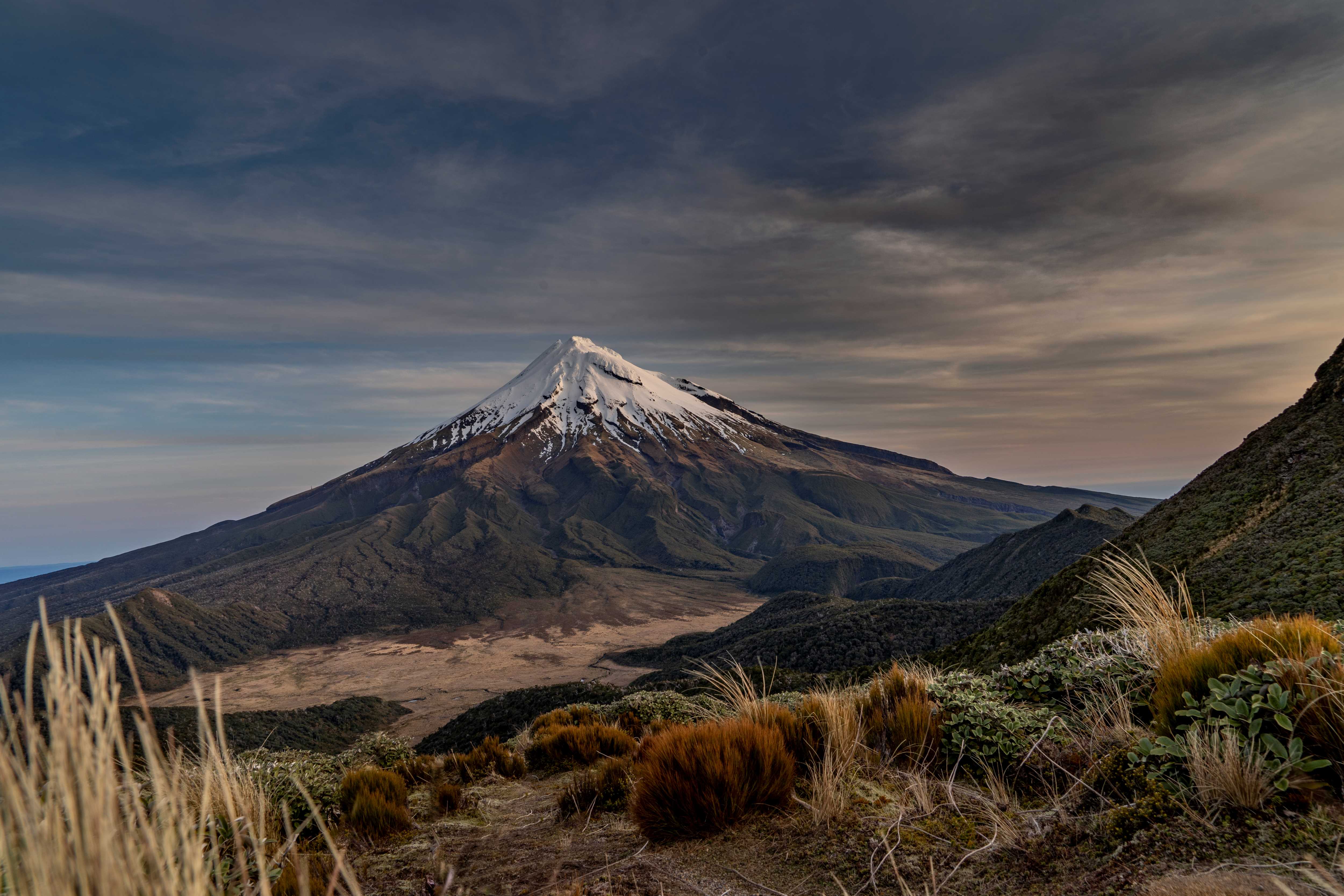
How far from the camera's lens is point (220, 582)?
419 ft

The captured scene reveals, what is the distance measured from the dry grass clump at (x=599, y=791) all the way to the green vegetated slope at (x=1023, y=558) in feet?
141

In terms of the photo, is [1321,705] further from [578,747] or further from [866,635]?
[866,635]

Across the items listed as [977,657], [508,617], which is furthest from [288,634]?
[977,657]

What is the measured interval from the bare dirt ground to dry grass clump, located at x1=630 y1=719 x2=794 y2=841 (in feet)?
158

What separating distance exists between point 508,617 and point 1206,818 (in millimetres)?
113714

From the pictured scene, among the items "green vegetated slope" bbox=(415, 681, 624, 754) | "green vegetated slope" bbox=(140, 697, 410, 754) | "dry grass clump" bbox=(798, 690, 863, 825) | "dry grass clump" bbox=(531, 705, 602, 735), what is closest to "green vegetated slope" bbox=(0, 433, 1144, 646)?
"green vegetated slope" bbox=(140, 697, 410, 754)

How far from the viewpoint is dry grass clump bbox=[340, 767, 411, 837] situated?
17.7 ft

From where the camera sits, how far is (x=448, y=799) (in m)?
6.08

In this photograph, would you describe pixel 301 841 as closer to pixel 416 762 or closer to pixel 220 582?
pixel 416 762

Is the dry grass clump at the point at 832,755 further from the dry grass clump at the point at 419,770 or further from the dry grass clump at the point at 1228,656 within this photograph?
the dry grass clump at the point at 419,770

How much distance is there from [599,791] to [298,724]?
45443 millimetres

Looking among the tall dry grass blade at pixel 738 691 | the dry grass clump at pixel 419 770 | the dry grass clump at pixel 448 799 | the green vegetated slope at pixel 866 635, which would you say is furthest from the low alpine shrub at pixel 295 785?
the green vegetated slope at pixel 866 635

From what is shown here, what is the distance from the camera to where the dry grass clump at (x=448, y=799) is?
6000mm

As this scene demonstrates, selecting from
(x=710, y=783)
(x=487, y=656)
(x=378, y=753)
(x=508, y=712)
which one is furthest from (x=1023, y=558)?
(x=487, y=656)
